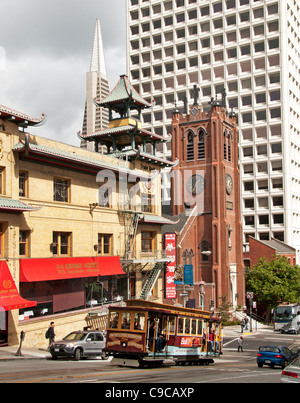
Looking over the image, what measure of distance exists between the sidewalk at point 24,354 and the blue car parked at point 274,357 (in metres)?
11.3

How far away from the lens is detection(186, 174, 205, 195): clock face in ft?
207

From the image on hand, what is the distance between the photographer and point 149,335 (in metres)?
20.7

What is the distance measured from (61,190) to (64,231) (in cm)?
280

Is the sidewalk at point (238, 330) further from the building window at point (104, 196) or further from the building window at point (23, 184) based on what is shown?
the building window at point (23, 184)

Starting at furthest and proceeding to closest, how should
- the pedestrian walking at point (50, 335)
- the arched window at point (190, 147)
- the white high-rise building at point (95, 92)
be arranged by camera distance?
1. the white high-rise building at point (95, 92)
2. the arched window at point (190, 147)
3. the pedestrian walking at point (50, 335)

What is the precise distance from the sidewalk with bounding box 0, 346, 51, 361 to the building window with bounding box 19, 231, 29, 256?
5.66 metres

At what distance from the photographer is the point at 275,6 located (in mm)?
89938

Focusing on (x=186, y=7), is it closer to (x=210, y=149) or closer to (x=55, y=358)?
(x=210, y=149)

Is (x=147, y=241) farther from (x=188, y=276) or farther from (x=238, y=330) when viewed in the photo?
(x=238, y=330)

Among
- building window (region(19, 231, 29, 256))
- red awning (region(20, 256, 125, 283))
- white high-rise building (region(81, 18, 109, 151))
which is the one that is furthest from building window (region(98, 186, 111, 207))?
white high-rise building (region(81, 18, 109, 151))

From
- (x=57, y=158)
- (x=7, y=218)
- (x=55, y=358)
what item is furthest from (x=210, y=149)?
(x=55, y=358)

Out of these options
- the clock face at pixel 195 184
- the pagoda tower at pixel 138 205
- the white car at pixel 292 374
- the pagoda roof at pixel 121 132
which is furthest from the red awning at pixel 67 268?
the clock face at pixel 195 184

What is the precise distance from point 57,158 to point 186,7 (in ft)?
245

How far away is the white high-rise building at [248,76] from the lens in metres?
87.6
